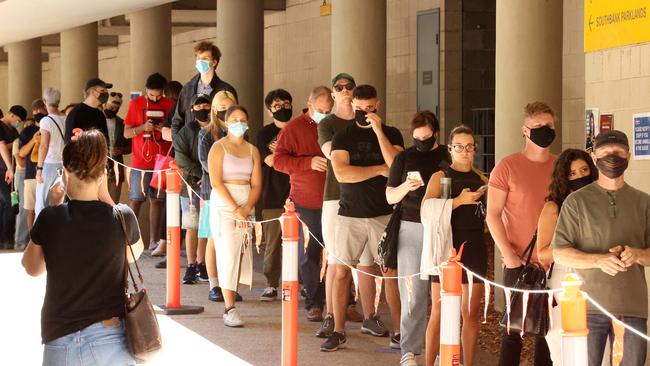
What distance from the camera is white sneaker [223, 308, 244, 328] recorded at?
11031 mm

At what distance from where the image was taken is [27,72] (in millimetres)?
34781

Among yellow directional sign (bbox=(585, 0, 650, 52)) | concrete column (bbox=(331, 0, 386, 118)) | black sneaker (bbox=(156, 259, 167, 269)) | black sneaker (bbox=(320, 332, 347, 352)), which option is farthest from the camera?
concrete column (bbox=(331, 0, 386, 118))

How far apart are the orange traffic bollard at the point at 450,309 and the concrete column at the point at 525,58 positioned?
513cm

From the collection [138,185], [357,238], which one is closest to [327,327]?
[357,238]

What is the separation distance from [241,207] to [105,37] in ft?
84.4

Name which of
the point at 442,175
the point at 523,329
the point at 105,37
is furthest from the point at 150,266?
the point at 105,37

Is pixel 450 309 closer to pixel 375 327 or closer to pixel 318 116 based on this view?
pixel 375 327

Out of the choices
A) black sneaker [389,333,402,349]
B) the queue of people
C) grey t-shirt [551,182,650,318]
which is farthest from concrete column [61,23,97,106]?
grey t-shirt [551,182,650,318]

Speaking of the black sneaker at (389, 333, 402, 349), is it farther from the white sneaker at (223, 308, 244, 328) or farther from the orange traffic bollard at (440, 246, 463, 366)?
the orange traffic bollard at (440, 246, 463, 366)

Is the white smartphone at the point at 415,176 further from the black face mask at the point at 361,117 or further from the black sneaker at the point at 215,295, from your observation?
the black sneaker at the point at 215,295

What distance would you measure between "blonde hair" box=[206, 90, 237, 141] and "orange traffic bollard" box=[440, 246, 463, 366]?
5.36 metres

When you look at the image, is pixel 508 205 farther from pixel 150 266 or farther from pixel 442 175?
pixel 150 266

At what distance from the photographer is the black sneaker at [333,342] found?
9.88m

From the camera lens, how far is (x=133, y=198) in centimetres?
1569
